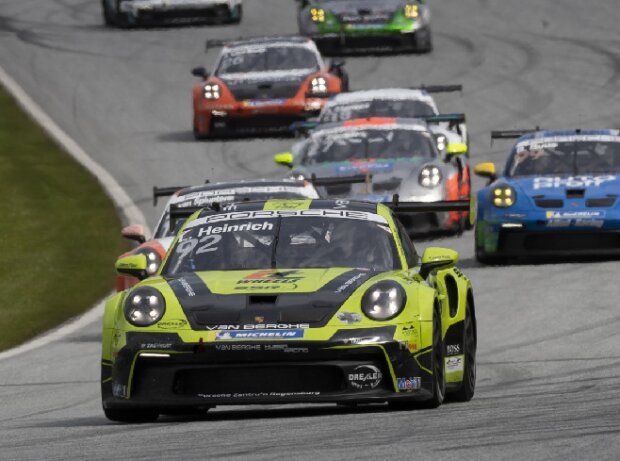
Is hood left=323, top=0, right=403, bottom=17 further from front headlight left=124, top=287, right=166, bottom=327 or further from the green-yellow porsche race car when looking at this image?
front headlight left=124, top=287, right=166, bottom=327

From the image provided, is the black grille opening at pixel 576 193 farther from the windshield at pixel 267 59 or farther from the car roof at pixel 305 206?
the windshield at pixel 267 59

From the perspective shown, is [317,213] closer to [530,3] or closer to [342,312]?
[342,312]

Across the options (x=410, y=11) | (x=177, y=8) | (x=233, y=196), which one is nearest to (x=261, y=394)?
(x=233, y=196)

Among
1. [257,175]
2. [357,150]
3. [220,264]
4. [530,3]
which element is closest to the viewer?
[220,264]

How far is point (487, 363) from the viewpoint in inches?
527

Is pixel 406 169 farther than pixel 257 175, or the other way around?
pixel 257 175

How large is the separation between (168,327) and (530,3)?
29321 millimetres

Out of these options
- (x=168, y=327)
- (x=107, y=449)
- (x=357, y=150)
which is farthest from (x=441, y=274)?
(x=357, y=150)

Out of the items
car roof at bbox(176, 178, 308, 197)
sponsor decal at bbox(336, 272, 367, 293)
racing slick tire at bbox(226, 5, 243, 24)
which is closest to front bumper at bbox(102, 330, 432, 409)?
sponsor decal at bbox(336, 272, 367, 293)

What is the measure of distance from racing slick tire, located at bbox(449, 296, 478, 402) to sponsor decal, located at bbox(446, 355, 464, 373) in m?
0.05

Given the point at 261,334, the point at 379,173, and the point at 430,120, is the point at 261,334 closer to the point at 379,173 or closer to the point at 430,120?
the point at 379,173

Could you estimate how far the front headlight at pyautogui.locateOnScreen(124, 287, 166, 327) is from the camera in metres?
10.1

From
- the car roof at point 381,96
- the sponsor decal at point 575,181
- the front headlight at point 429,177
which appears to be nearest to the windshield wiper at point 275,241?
the sponsor decal at point 575,181

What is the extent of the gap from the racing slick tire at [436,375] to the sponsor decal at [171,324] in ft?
3.47
